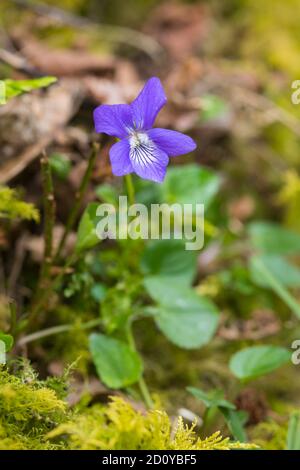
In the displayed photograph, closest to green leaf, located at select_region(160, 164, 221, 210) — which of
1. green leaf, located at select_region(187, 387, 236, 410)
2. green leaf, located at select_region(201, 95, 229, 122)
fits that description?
green leaf, located at select_region(201, 95, 229, 122)

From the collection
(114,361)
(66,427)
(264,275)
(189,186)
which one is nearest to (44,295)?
(114,361)

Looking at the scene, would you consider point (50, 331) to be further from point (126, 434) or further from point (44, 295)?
point (126, 434)

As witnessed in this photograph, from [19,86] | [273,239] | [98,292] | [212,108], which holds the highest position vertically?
[212,108]

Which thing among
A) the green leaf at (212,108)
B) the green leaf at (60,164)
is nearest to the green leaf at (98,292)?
the green leaf at (60,164)

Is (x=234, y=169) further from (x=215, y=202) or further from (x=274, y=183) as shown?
(x=215, y=202)

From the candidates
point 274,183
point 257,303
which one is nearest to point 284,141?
point 274,183

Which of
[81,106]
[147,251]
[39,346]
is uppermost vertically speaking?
[81,106]
